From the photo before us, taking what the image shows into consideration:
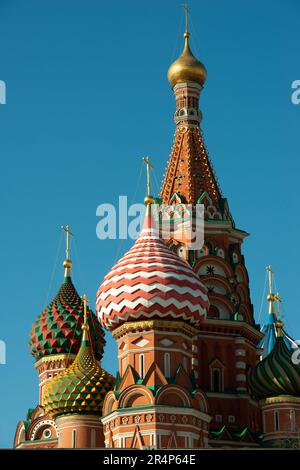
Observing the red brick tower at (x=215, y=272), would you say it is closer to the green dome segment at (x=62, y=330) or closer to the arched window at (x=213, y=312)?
the arched window at (x=213, y=312)

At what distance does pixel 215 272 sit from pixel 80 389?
5645mm

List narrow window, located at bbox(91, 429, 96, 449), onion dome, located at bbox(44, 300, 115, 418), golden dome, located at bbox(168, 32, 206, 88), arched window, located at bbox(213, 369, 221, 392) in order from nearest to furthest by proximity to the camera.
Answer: narrow window, located at bbox(91, 429, 96, 449), onion dome, located at bbox(44, 300, 115, 418), arched window, located at bbox(213, 369, 221, 392), golden dome, located at bbox(168, 32, 206, 88)

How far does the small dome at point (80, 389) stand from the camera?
120 ft

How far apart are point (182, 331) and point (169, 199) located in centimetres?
640

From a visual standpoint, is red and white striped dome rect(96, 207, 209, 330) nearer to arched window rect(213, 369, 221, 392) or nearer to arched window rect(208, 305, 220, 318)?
arched window rect(208, 305, 220, 318)

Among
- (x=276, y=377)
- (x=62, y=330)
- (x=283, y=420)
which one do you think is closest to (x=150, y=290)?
(x=276, y=377)

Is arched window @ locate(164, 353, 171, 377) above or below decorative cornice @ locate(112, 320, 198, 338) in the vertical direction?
below

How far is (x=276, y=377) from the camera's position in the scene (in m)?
36.2

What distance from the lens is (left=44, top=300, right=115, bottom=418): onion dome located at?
1436 inches

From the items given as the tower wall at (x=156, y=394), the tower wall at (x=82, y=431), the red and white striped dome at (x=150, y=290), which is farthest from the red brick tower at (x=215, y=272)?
the tower wall at (x=82, y=431)

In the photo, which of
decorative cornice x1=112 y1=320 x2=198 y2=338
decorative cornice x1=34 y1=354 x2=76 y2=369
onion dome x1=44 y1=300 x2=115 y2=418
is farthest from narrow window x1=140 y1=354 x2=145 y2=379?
decorative cornice x1=34 y1=354 x2=76 y2=369

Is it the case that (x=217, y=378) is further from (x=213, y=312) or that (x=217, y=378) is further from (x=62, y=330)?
(x=62, y=330)
